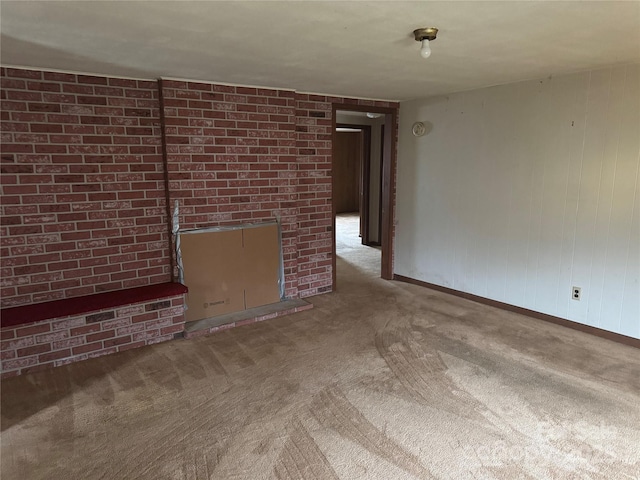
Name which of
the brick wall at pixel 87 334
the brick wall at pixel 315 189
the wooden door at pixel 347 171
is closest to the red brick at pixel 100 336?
the brick wall at pixel 87 334

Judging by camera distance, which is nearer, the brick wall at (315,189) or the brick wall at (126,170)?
the brick wall at (126,170)

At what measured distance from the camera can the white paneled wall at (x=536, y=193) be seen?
2.98 meters

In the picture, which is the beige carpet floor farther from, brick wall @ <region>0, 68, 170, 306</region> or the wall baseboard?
brick wall @ <region>0, 68, 170, 306</region>

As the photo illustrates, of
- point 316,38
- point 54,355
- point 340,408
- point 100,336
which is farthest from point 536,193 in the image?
point 54,355

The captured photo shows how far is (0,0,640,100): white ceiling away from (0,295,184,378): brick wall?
172cm

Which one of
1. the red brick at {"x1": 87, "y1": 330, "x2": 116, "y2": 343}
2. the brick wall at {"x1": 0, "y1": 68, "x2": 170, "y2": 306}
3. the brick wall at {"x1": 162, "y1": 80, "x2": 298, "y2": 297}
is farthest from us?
the brick wall at {"x1": 162, "y1": 80, "x2": 298, "y2": 297}

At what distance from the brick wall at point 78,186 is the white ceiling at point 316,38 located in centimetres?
22

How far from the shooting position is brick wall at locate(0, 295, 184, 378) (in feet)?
8.69

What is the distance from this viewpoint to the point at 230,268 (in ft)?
11.8

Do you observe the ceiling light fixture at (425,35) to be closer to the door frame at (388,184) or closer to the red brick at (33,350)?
the door frame at (388,184)

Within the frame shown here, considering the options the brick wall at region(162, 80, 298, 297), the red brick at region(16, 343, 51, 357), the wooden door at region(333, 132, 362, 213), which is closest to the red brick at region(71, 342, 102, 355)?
the red brick at region(16, 343, 51, 357)

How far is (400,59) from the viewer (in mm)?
2631

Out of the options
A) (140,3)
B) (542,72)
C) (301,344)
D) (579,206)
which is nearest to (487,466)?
(301,344)

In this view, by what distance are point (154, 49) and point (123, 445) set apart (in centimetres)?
217
